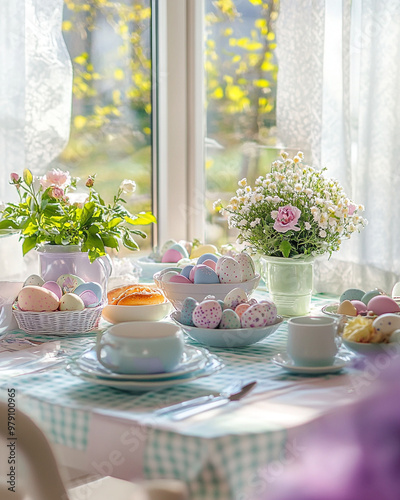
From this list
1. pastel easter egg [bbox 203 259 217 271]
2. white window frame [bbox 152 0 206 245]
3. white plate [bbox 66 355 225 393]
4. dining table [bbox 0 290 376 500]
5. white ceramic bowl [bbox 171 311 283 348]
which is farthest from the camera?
white window frame [bbox 152 0 206 245]

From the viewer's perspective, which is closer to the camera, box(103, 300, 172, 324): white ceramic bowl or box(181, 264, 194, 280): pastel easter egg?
box(103, 300, 172, 324): white ceramic bowl

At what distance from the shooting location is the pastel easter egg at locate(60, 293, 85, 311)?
1420 millimetres

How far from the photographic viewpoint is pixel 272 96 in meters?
2.37

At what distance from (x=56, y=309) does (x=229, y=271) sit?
0.37 meters

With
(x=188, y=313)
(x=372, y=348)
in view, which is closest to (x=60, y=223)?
(x=188, y=313)

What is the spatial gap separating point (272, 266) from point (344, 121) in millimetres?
582

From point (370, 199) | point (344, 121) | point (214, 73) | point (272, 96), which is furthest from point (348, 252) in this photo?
point (214, 73)

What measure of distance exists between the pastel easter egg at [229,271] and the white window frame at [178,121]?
1.06m

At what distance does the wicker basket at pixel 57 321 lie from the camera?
1.41m

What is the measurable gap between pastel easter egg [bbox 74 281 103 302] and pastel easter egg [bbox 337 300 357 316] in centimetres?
49

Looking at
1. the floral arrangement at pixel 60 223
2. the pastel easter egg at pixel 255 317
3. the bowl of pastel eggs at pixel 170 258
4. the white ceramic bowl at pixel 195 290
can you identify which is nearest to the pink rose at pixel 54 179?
the floral arrangement at pixel 60 223

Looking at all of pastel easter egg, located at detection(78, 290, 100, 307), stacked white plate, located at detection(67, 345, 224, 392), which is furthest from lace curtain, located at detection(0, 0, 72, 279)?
stacked white plate, located at detection(67, 345, 224, 392)

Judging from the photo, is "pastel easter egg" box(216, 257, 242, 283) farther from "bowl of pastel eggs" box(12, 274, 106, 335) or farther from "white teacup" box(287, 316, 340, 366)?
"white teacup" box(287, 316, 340, 366)

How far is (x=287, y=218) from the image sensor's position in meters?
1.52
